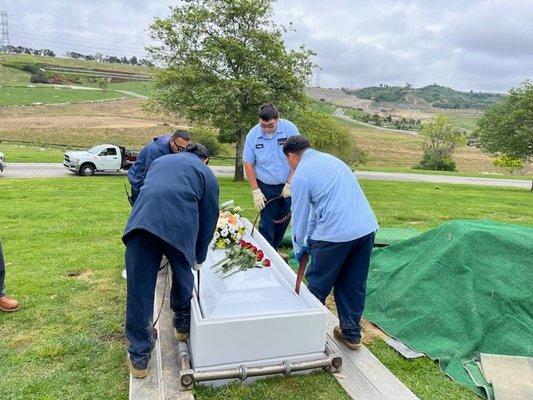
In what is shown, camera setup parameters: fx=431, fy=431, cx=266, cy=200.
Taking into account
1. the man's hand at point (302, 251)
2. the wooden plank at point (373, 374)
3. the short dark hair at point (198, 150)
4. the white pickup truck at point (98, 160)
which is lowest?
the white pickup truck at point (98, 160)

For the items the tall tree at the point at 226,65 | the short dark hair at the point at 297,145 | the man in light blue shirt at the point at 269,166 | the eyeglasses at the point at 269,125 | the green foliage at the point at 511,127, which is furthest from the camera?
the green foliage at the point at 511,127

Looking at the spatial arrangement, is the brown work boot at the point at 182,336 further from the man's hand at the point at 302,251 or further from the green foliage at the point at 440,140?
the green foliage at the point at 440,140

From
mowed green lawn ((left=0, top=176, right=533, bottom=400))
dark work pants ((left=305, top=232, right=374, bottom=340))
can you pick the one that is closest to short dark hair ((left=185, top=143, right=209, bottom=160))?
dark work pants ((left=305, top=232, right=374, bottom=340))

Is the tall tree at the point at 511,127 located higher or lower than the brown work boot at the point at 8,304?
higher

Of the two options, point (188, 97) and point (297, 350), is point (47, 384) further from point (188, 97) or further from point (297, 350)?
point (188, 97)

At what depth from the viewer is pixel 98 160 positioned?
21.2 meters

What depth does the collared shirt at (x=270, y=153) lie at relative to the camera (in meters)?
5.39

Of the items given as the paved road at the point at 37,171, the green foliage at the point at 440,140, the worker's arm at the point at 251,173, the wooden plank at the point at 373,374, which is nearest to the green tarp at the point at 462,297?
the wooden plank at the point at 373,374

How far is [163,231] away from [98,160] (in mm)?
19841

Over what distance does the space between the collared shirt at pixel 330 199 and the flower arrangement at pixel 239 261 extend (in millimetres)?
972

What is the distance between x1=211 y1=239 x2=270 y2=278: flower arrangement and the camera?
431cm

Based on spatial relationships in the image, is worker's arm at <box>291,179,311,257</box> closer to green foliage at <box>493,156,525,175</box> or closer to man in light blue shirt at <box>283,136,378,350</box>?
man in light blue shirt at <box>283,136,378,350</box>

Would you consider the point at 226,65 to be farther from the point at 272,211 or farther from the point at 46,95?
the point at 46,95

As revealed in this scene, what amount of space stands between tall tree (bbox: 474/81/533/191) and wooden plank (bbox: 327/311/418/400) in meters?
23.4
